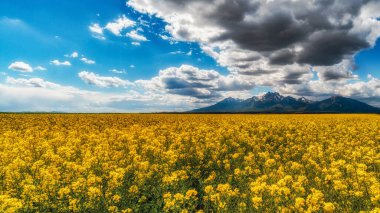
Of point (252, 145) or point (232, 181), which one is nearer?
point (232, 181)

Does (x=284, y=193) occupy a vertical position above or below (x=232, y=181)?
above

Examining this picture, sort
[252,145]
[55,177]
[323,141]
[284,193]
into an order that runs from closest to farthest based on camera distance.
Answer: [284,193] → [55,177] → [252,145] → [323,141]

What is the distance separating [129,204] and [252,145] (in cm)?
854

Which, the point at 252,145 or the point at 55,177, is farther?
the point at 252,145

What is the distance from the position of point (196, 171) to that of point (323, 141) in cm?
866

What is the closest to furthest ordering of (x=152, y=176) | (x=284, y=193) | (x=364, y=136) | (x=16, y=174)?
(x=284, y=193), (x=16, y=174), (x=152, y=176), (x=364, y=136)

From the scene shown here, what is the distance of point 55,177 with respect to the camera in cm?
780

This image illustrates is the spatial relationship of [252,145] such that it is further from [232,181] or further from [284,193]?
[284,193]

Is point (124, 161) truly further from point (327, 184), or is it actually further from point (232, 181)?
point (327, 184)

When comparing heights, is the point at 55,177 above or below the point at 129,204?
above

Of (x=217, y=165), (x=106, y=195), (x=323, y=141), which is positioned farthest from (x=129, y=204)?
(x=323, y=141)

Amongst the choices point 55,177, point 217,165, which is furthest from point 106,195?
point 217,165

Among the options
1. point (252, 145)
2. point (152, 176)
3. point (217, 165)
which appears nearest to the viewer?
point (152, 176)

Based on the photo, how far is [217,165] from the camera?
1150cm
